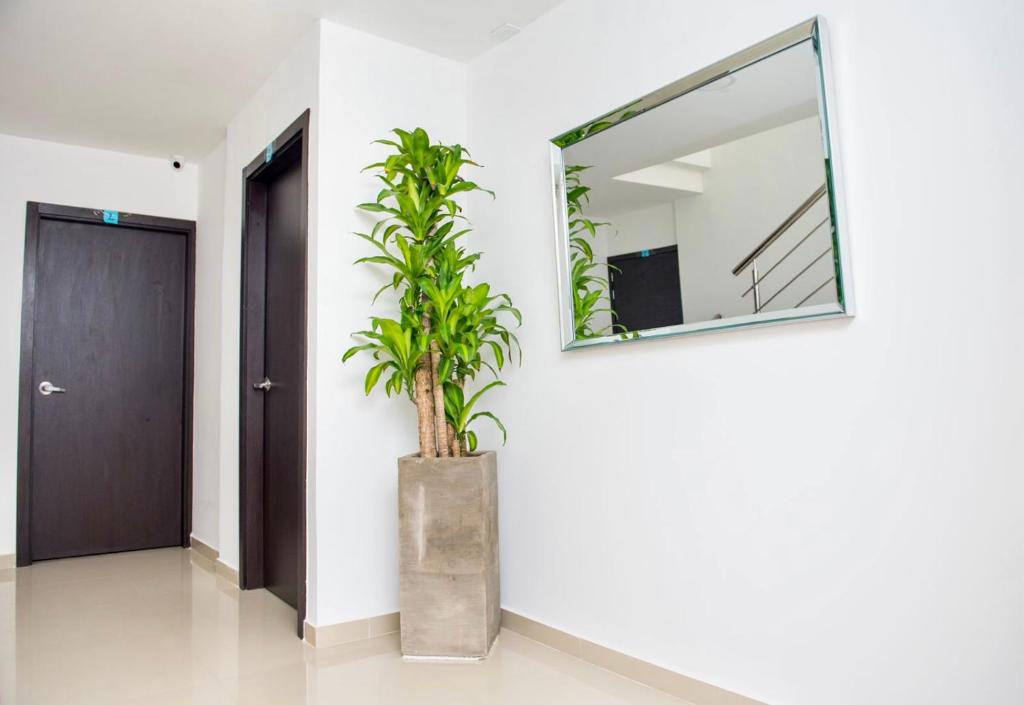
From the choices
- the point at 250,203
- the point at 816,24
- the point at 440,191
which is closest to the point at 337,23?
the point at 440,191

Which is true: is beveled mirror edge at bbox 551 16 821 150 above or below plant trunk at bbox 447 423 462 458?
above

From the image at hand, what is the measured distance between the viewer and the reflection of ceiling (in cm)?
196

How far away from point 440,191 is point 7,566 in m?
3.64

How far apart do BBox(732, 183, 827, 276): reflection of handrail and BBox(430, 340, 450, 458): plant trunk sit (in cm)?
121

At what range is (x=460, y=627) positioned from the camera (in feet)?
8.38

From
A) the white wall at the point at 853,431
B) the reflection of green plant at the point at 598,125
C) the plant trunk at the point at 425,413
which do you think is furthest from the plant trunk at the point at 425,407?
the reflection of green plant at the point at 598,125

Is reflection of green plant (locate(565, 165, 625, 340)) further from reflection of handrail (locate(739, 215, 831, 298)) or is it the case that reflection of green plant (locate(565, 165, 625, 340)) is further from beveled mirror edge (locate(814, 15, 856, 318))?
beveled mirror edge (locate(814, 15, 856, 318))

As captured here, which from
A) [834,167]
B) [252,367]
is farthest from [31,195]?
[834,167]

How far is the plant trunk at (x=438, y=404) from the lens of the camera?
2725 mm

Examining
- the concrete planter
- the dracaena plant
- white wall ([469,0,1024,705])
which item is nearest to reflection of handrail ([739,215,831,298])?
white wall ([469,0,1024,705])

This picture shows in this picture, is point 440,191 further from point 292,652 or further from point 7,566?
point 7,566

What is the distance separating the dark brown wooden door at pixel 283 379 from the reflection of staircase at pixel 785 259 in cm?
201

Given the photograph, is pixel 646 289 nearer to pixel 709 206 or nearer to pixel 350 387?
pixel 709 206

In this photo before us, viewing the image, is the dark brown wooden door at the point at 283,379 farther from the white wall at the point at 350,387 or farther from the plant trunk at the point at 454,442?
the plant trunk at the point at 454,442
